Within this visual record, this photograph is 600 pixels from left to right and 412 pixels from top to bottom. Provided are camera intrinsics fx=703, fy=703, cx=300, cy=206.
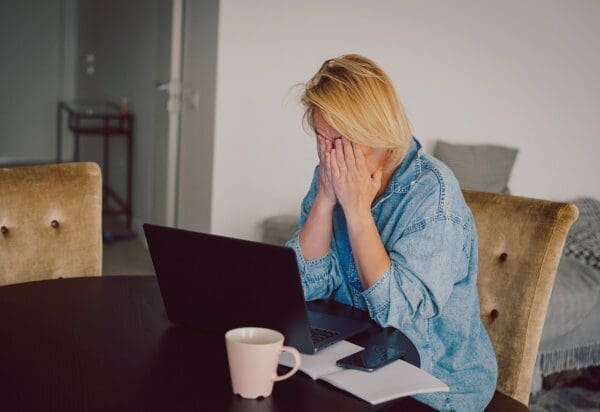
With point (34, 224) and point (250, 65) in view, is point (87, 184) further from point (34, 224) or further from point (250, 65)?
point (250, 65)

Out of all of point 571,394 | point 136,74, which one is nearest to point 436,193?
point 571,394

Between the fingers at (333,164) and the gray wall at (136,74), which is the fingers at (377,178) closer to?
the fingers at (333,164)

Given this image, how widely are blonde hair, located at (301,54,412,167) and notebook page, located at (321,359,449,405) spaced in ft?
1.30

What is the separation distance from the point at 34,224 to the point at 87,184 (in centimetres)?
15

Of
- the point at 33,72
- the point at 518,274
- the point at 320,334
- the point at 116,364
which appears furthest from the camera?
the point at 33,72

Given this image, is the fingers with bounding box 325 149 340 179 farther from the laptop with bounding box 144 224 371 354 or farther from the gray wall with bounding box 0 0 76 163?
the gray wall with bounding box 0 0 76 163

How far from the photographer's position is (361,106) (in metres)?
1.17

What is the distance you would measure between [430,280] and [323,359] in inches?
10.2

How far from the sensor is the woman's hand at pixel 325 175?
4.03ft

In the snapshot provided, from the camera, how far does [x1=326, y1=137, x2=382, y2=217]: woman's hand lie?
3.95 feet

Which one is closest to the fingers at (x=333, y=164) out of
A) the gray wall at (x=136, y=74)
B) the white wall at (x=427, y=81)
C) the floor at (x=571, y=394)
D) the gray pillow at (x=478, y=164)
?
the floor at (x=571, y=394)

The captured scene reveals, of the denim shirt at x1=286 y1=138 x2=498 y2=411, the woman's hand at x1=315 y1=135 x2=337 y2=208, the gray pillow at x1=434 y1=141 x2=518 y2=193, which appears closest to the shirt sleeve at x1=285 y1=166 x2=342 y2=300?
the denim shirt at x1=286 y1=138 x2=498 y2=411

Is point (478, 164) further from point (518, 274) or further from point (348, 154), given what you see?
point (348, 154)

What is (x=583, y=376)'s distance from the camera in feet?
9.36
